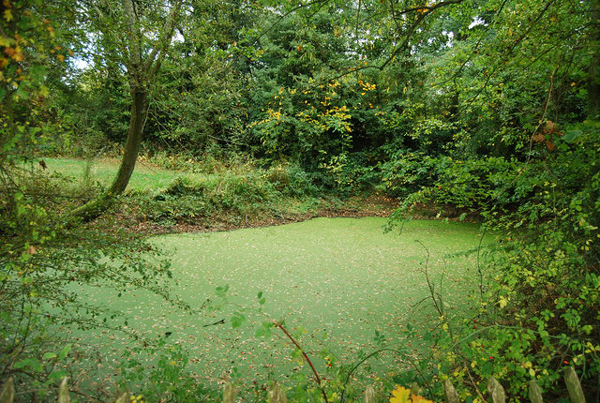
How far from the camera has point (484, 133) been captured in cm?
576

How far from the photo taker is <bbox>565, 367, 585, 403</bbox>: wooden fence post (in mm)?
1028

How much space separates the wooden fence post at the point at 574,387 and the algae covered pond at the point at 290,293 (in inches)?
32.0

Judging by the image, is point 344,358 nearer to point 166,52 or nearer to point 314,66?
point 166,52

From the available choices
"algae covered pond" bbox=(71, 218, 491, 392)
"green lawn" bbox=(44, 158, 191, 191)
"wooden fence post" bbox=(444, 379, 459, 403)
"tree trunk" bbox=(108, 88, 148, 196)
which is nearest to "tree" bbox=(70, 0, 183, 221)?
"tree trunk" bbox=(108, 88, 148, 196)

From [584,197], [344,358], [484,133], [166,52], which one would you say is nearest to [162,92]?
[166,52]

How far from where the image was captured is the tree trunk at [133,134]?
315cm

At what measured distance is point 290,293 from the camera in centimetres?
330

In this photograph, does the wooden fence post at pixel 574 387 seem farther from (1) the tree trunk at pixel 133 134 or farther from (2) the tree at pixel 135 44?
(1) the tree trunk at pixel 133 134

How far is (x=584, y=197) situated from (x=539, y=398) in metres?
1.04

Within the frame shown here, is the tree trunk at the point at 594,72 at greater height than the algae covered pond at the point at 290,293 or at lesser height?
greater

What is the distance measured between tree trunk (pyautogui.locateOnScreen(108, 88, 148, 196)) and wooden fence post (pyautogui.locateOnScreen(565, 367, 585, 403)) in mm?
3299

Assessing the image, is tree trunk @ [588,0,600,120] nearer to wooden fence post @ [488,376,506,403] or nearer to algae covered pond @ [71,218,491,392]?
algae covered pond @ [71,218,491,392]

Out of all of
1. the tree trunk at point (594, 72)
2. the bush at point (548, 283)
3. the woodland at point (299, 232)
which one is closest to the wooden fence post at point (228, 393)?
the woodland at point (299, 232)

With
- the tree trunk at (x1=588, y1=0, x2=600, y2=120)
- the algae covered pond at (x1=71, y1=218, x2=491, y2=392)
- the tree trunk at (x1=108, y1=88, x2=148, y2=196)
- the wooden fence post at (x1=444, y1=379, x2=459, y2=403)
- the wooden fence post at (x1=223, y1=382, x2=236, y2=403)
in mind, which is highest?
the tree trunk at (x1=588, y1=0, x2=600, y2=120)
